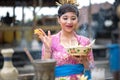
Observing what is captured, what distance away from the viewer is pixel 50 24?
5.68 m

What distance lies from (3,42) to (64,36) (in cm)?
728

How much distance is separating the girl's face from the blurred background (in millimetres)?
345

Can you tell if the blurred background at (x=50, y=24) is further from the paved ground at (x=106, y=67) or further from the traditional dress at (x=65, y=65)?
the traditional dress at (x=65, y=65)

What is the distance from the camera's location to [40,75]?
1.99 m

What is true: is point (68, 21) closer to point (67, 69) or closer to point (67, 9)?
point (67, 9)

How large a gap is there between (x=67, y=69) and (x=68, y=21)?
40 cm

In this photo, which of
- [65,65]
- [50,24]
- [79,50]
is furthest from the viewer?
[50,24]

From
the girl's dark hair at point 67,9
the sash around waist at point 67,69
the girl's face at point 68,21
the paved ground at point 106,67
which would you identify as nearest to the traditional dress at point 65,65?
the sash around waist at point 67,69

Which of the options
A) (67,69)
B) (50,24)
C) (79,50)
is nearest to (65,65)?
(67,69)

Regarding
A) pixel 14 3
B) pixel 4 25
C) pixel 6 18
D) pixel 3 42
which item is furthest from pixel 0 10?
pixel 3 42

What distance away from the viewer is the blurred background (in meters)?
3.71

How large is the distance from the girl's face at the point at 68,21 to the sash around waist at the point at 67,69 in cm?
31

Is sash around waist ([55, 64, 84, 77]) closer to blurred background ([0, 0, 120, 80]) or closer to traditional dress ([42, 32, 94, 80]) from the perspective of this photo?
traditional dress ([42, 32, 94, 80])

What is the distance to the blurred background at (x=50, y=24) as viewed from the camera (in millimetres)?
3705
